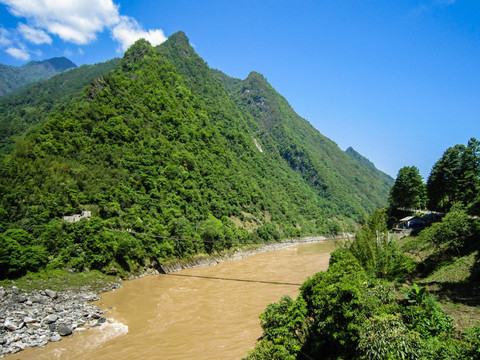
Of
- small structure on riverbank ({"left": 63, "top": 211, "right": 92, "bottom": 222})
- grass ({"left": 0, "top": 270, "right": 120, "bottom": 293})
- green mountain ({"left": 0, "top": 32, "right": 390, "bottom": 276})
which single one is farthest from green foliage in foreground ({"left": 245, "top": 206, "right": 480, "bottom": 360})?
small structure on riverbank ({"left": 63, "top": 211, "right": 92, "bottom": 222})

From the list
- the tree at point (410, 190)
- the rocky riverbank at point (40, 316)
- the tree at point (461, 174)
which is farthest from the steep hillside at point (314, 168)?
the rocky riverbank at point (40, 316)

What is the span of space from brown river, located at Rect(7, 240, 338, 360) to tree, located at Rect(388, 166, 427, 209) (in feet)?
92.8

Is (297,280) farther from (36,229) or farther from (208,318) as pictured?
(36,229)

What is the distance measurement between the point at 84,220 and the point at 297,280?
29.5 metres

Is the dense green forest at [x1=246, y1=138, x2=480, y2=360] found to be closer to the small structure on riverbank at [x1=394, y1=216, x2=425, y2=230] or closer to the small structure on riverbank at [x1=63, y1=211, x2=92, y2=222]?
the small structure on riverbank at [x1=394, y1=216, x2=425, y2=230]

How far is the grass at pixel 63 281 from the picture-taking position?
85.5ft

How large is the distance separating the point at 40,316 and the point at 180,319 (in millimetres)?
10775

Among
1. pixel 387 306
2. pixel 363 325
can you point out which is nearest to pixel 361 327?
pixel 363 325

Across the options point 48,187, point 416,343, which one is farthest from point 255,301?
point 48,187

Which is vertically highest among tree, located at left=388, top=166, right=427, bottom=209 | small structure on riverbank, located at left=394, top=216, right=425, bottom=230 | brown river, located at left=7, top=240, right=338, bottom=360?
tree, located at left=388, top=166, right=427, bottom=209

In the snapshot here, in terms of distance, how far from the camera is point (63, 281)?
28547 mm

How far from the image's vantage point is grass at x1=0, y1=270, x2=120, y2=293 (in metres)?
26.1

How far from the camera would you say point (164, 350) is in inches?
718

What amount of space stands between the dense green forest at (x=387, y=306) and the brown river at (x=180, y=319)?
141 inches
